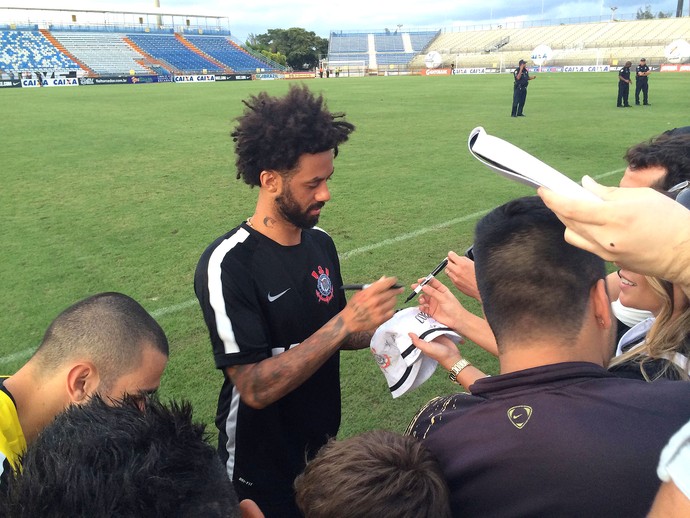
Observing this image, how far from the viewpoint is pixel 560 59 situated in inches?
2436

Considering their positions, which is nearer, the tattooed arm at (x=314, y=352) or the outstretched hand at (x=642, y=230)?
the outstretched hand at (x=642, y=230)

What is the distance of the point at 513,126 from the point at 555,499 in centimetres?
1639

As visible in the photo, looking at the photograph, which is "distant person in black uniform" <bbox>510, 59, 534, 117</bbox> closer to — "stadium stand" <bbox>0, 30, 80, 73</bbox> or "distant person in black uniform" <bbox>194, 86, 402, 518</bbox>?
"distant person in black uniform" <bbox>194, 86, 402, 518</bbox>

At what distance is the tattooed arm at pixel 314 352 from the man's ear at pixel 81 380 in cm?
63

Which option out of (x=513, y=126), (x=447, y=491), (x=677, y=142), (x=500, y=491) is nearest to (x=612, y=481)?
(x=500, y=491)

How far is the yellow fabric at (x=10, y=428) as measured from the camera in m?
1.65

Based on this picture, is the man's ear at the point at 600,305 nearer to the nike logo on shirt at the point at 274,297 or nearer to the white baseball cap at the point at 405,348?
the white baseball cap at the point at 405,348

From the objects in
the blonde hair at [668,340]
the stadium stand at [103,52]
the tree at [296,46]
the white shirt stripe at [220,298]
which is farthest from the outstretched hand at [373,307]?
the tree at [296,46]

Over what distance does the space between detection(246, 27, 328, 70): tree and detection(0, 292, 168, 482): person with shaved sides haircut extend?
87.4m

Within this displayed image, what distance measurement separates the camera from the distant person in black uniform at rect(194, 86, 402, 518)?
232cm

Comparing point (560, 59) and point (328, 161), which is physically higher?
point (560, 59)

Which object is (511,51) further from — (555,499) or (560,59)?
(555,499)

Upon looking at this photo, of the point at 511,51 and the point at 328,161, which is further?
the point at 511,51

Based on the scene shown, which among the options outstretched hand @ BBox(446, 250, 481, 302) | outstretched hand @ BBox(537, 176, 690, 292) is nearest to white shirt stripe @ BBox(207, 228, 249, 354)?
outstretched hand @ BBox(446, 250, 481, 302)
